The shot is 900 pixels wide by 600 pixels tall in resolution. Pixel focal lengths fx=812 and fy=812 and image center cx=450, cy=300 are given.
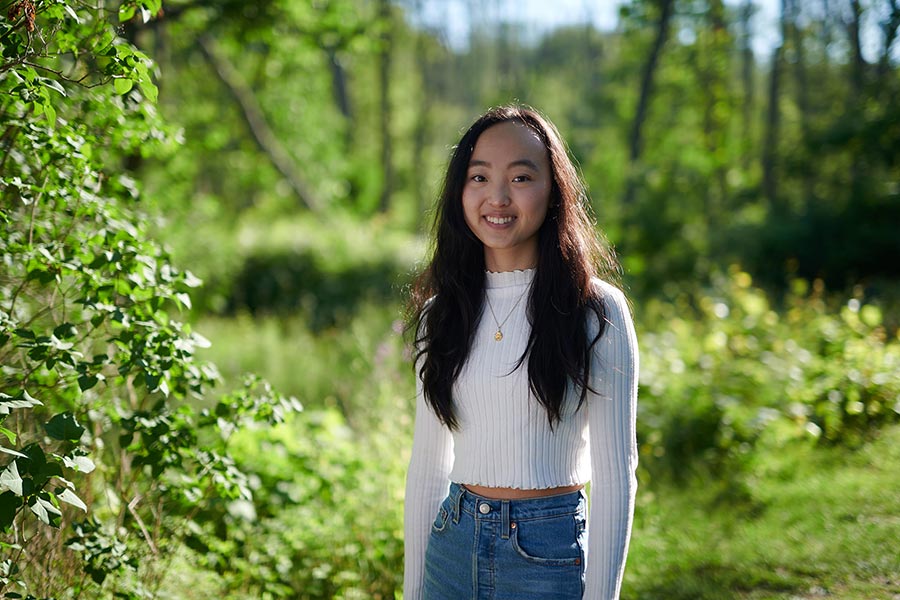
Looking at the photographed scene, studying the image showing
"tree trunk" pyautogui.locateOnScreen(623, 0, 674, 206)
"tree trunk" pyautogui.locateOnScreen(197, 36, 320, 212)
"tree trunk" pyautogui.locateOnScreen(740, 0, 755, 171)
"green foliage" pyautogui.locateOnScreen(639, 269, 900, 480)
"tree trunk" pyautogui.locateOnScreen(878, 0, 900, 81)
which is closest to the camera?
"green foliage" pyautogui.locateOnScreen(639, 269, 900, 480)

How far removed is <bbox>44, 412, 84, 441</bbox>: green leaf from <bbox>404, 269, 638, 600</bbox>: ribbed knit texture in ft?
2.91

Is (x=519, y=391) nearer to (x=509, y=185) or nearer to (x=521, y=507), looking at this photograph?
(x=521, y=507)

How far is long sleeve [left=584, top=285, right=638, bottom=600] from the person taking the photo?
1893 mm

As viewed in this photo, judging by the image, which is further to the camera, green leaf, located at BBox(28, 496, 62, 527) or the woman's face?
the woman's face

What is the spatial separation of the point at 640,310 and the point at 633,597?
19.7 feet

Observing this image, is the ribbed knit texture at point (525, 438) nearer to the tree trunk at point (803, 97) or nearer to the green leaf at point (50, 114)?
the green leaf at point (50, 114)

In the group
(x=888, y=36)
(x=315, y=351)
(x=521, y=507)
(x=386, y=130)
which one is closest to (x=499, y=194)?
(x=521, y=507)

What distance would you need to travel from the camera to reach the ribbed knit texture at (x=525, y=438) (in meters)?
1.91

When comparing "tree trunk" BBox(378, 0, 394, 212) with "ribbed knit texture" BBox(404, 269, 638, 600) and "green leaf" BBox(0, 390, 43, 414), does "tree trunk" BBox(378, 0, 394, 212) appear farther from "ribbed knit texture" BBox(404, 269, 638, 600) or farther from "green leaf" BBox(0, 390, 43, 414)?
"green leaf" BBox(0, 390, 43, 414)

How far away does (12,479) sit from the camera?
5.83 ft

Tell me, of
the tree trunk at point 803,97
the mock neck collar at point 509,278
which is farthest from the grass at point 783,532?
the tree trunk at point 803,97

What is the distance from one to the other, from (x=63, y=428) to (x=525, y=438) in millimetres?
1166

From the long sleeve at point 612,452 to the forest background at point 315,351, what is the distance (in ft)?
3.56

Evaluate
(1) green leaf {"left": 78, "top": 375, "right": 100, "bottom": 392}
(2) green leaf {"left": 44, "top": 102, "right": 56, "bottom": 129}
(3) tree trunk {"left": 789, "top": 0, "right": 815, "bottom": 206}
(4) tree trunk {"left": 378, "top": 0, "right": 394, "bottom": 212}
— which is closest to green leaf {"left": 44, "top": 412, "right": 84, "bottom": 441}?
(1) green leaf {"left": 78, "top": 375, "right": 100, "bottom": 392}
